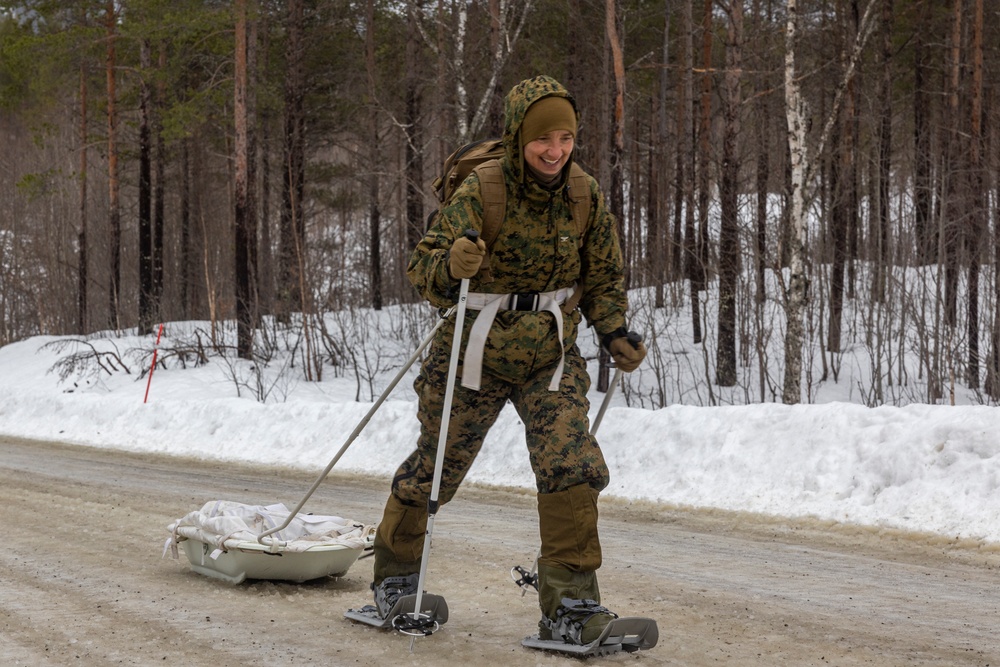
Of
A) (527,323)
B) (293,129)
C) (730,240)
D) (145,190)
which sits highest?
(293,129)

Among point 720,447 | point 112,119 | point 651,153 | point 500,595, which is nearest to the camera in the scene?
Answer: point 500,595

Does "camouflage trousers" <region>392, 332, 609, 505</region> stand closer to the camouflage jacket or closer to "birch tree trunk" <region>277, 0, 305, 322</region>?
the camouflage jacket

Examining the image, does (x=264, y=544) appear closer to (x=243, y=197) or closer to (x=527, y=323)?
(x=527, y=323)

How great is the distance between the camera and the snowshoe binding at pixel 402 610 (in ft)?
13.9

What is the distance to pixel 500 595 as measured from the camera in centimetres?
522

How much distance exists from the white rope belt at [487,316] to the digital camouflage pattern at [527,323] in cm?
3

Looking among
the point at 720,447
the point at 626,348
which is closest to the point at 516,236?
the point at 626,348

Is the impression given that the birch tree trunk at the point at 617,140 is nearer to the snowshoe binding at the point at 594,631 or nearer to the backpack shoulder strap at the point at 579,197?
the backpack shoulder strap at the point at 579,197

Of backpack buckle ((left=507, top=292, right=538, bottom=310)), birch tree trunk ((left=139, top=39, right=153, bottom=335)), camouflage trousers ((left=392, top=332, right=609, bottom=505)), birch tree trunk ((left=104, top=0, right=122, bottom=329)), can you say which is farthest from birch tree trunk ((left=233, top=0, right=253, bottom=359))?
backpack buckle ((left=507, top=292, right=538, bottom=310))

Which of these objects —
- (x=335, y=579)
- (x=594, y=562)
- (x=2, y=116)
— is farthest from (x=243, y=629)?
(x=2, y=116)

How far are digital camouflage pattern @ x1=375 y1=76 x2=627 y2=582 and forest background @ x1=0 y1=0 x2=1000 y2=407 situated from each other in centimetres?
1066

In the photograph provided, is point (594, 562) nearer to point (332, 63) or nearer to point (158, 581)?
point (158, 581)

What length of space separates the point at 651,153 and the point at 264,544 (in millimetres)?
26260

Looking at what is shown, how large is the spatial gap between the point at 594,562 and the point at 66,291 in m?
40.7
